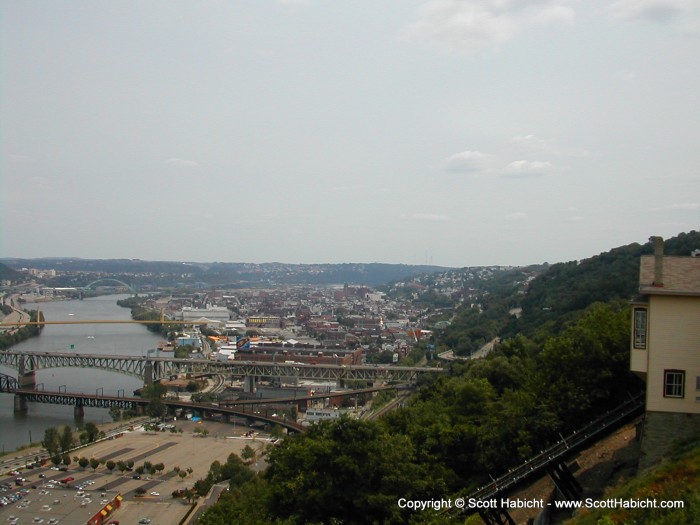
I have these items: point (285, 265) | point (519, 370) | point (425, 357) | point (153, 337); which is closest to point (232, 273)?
point (285, 265)

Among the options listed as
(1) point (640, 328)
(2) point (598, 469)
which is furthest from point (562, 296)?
(1) point (640, 328)

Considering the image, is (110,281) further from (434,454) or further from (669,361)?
(669,361)

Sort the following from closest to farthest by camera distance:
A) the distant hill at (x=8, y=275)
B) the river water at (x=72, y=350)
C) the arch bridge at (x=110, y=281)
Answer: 1. the river water at (x=72, y=350)
2. the distant hill at (x=8, y=275)
3. the arch bridge at (x=110, y=281)

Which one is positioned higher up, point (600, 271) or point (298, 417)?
point (600, 271)

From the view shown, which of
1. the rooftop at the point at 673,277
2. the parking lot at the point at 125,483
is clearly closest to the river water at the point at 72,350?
the parking lot at the point at 125,483

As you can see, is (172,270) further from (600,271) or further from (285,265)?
(600,271)

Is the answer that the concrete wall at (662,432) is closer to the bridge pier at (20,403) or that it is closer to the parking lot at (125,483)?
the parking lot at (125,483)

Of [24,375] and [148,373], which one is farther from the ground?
[148,373]
